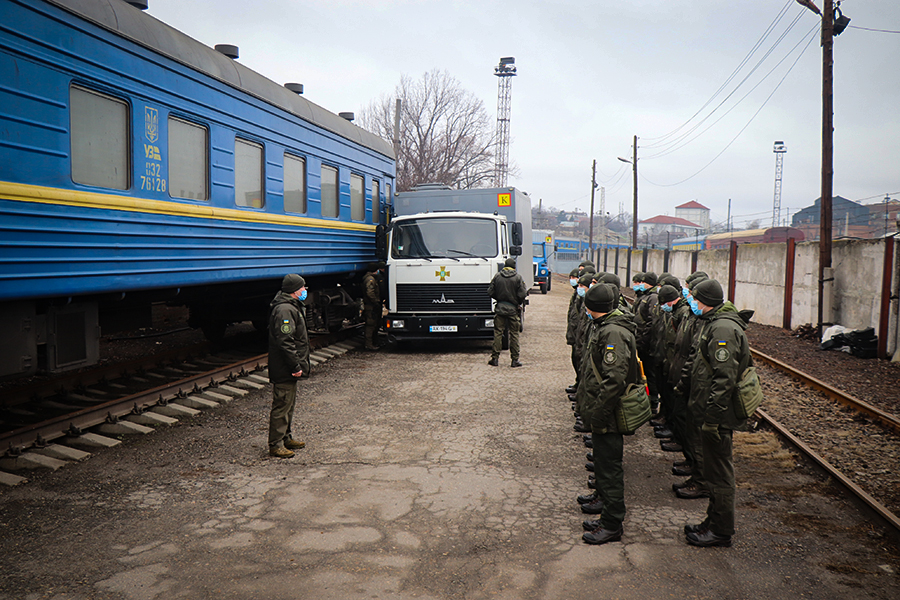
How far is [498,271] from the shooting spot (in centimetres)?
1143

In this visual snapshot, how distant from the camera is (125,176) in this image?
6.22 meters

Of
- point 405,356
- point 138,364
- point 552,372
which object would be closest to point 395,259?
point 405,356

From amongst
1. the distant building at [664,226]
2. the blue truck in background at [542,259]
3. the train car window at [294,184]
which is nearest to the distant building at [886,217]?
the blue truck in background at [542,259]

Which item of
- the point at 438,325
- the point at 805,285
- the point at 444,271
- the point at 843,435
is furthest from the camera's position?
the point at 805,285

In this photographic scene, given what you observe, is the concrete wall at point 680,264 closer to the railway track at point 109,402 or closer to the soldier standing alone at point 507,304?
the soldier standing alone at point 507,304

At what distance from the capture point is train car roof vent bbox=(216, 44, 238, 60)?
28.3ft

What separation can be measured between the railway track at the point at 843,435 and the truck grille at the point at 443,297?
4722 millimetres

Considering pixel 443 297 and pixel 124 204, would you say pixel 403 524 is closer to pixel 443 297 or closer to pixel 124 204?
pixel 124 204

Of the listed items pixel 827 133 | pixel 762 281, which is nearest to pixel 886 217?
pixel 762 281

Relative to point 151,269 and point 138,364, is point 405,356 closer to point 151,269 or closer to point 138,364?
point 138,364

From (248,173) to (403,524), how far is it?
5460 mm

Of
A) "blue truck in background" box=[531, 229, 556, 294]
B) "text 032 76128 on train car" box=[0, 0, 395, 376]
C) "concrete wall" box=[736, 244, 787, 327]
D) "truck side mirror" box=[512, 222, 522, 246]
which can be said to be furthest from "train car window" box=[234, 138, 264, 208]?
"blue truck in background" box=[531, 229, 556, 294]

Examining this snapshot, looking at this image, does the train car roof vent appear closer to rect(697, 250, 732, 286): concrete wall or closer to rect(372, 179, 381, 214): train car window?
rect(372, 179, 381, 214): train car window

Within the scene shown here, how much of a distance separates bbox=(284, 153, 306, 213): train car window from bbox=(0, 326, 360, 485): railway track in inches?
88.5
